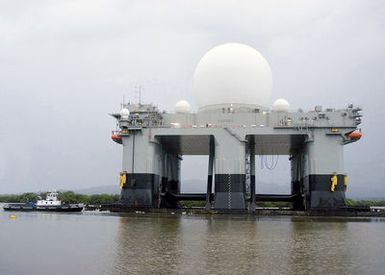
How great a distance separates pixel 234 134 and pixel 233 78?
7.42 meters

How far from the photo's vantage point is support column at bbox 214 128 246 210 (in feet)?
162

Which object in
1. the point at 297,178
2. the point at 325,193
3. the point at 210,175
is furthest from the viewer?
the point at 297,178

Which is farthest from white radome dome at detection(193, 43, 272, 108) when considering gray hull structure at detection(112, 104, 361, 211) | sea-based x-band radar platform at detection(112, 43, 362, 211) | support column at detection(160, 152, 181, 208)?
support column at detection(160, 152, 181, 208)

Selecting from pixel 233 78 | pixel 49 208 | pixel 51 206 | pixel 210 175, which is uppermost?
pixel 233 78

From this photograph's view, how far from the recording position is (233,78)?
178ft

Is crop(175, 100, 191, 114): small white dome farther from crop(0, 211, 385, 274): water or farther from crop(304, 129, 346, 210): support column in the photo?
crop(0, 211, 385, 274): water

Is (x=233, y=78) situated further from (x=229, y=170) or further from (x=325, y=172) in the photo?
(x=325, y=172)

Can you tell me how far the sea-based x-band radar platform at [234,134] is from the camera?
49.9 meters

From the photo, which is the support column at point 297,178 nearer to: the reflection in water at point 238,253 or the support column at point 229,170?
the support column at point 229,170

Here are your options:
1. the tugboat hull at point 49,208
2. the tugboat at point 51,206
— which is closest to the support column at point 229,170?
the tugboat hull at point 49,208

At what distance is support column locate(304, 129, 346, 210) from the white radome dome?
8841 mm

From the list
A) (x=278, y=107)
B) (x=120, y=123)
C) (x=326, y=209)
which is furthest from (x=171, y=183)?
(x=326, y=209)

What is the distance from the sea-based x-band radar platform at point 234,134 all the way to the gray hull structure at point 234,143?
4.0 inches

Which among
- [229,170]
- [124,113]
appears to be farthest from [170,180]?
[229,170]
